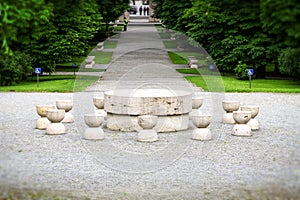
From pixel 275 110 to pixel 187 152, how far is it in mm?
6852

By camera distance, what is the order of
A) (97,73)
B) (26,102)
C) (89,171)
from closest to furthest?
(89,171), (26,102), (97,73)

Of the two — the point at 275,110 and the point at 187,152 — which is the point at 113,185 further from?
the point at 275,110

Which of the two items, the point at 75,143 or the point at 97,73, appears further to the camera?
the point at 97,73

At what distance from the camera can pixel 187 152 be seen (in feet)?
45.9

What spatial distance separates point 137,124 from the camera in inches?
645

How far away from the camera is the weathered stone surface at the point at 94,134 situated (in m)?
15.3

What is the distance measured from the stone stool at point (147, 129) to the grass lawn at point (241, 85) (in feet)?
35.3

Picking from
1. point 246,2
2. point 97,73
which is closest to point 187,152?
point 246,2

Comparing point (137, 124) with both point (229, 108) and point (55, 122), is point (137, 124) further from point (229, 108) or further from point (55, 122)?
point (229, 108)

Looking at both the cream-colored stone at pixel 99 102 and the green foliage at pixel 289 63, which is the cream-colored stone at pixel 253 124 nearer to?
the cream-colored stone at pixel 99 102

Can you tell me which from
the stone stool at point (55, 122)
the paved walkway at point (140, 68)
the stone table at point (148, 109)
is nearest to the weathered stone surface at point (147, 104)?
the stone table at point (148, 109)

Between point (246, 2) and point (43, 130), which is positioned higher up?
point (246, 2)

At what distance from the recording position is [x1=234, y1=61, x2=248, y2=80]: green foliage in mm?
30819

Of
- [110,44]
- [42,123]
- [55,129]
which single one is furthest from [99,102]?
[110,44]
